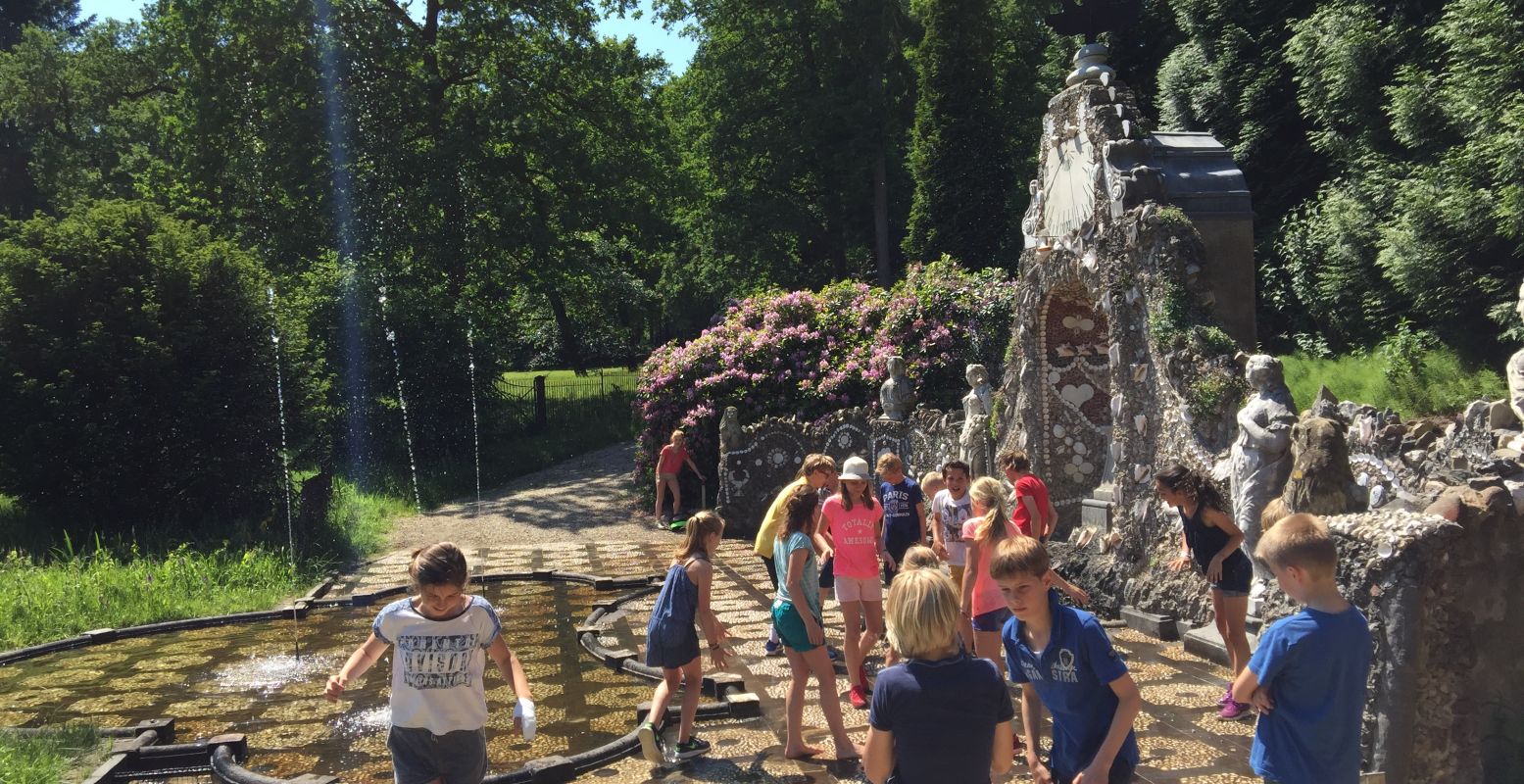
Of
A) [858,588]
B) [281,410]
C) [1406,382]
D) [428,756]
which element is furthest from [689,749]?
[1406,382]

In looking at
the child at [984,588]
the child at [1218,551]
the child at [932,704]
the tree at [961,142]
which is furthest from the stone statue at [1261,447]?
the tree at [961,142]

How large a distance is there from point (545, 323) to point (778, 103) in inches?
979

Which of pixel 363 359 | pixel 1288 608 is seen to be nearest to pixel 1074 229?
pixel 1288 608

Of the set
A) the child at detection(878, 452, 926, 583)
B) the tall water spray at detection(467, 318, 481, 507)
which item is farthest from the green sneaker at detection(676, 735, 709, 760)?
the tall water spray at detection(467, 318, 481, 507)

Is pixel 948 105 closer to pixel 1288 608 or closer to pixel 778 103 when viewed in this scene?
pixel 778 103

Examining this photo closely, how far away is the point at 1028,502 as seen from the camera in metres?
7.86

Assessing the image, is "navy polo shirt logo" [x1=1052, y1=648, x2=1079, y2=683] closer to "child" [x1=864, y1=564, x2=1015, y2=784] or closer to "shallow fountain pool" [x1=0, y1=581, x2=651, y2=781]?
"child" [x1=864, y1=564, x2=1015, y2=784]

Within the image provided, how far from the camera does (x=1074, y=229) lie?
11.3 metres

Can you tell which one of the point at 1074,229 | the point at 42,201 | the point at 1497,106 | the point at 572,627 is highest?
the point at 42,201

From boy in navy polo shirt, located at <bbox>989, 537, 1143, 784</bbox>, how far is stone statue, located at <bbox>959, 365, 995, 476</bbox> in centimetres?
913

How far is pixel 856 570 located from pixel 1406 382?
44.0ft

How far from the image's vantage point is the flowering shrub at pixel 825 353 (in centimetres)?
1753

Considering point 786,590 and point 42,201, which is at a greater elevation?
point 42,201

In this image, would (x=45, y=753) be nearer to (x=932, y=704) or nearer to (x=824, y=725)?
(x=824, y=725)
